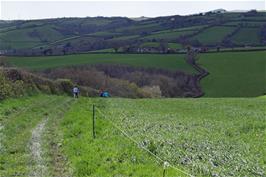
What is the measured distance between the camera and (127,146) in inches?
866

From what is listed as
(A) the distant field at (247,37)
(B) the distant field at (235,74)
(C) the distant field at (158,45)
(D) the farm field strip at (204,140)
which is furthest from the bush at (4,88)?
(A) the distant field at (247,37)

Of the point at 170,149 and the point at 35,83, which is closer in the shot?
the point at 170,149

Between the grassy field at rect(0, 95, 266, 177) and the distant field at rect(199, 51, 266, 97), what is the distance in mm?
80937

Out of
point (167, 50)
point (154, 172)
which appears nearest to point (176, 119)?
point (154, 172)

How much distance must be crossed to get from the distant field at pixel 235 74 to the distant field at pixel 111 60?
8386 mm

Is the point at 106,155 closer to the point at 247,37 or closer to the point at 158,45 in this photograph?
the point at 158,45

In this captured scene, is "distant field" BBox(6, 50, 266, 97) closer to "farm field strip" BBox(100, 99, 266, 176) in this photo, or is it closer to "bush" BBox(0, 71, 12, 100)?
"bush" BBox(0, 71, 12, 100)

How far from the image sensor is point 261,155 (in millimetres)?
21312

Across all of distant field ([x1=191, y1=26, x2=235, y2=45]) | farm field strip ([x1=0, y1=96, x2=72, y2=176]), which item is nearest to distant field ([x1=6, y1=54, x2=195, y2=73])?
distant field ([x1=191, y1=26, x2=235, y2=45])

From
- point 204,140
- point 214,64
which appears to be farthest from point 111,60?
point 204,140

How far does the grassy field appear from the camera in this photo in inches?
726

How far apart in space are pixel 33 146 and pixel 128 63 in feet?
392

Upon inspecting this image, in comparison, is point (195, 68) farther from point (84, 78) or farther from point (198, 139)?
point (198, 139)

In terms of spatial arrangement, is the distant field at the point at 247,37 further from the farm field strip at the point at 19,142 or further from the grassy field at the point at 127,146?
the farm field strip at the point at 19,142
